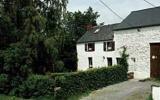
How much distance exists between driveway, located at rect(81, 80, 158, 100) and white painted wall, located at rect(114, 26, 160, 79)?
2.62 metres

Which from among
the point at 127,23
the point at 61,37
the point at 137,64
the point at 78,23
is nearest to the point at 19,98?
the point at 61,37

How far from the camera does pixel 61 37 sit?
34469 mm

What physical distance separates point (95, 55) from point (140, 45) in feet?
37.2

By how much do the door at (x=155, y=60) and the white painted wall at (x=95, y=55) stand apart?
23.7 ft

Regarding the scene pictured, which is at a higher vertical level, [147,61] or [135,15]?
[135,15]

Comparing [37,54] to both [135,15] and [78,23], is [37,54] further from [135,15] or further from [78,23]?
[78,23]

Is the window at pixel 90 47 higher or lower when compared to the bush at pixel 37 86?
higher

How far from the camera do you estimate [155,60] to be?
30.7m

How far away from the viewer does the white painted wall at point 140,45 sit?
30906mm

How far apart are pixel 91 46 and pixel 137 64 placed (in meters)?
12.3

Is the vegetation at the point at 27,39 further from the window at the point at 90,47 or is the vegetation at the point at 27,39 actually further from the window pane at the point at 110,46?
the window at the point at 90,47

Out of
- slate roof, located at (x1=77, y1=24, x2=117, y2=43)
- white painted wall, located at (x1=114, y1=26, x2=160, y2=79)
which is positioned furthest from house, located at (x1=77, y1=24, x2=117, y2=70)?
white painted wall, located at (x1=114, y1=26, x2=160, y2=79)

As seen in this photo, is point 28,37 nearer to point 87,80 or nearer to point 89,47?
point 87,80

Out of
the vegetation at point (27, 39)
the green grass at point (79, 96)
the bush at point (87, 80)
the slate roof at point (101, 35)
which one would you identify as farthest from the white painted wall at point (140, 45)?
the green grass at point (79, 96)
